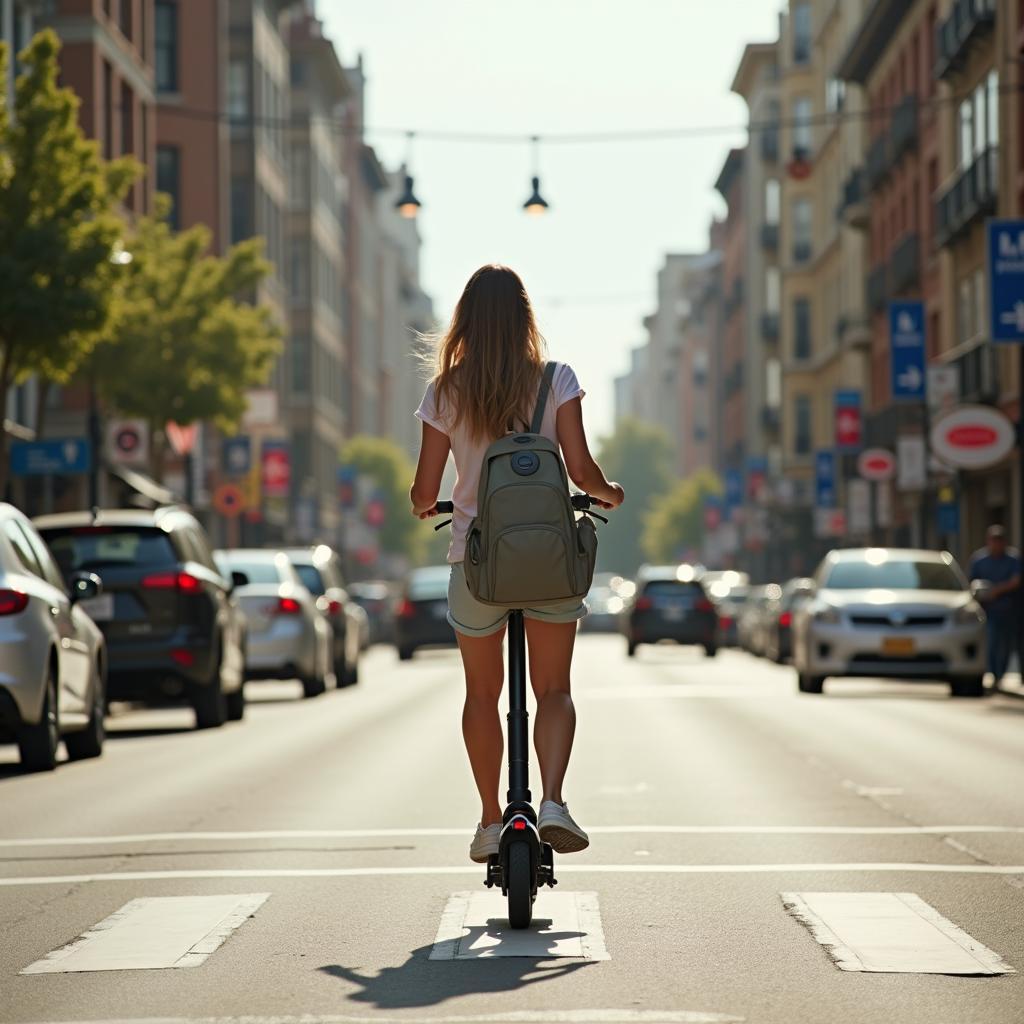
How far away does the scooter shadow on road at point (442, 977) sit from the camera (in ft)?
21.8

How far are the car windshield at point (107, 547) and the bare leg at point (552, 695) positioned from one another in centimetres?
1214

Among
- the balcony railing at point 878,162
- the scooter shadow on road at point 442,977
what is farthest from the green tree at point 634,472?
the scooter shadow on road at point 442,977

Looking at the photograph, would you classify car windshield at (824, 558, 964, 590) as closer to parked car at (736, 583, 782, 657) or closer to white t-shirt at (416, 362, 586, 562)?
parked car at (736, 583, 782, 657)

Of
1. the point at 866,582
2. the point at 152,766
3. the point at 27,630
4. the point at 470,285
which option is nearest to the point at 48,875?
the point at 470,285

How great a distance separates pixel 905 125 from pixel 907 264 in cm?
318

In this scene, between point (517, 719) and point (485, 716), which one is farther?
point (485, 716)

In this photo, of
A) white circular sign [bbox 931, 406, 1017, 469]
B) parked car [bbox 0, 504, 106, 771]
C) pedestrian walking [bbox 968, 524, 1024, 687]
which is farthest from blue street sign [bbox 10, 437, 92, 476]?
parked car [bbox 0, 504, 106, 771]

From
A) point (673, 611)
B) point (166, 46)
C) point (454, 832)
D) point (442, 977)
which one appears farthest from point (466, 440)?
point (166, 46)

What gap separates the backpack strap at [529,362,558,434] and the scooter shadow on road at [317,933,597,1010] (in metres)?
1.65

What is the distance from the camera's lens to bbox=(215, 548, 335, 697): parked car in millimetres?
26750

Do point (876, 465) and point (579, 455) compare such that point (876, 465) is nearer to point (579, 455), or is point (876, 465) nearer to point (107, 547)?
point (107, 547)

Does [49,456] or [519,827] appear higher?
[49,456]

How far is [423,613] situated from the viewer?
42781 millimetres

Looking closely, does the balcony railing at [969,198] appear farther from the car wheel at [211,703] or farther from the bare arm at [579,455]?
the bare arm at [579,455]
